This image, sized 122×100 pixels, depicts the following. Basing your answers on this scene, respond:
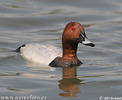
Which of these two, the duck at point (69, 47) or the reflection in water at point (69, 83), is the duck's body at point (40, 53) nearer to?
the duck at point (69, 47)

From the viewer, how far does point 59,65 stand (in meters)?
9.61

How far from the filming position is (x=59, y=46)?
11719mm

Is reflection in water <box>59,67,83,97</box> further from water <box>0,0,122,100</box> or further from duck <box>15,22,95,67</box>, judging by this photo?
duck <box>15,22,95,67</box>

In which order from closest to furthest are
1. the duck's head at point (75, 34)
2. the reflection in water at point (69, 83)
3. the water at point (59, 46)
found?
the reflection in water at point (69, 83)
the water at point (59, 46)
the duck's head at point (75, 34)

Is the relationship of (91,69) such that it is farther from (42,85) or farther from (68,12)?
(68,12)

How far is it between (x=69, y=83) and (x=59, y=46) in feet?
12.3

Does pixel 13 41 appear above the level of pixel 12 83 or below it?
above

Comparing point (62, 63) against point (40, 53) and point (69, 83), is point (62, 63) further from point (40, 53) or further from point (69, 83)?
point (69, 83)

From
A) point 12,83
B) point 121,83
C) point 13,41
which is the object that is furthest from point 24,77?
point 13,41

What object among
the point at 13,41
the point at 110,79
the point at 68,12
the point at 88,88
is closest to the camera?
the point at 88,88

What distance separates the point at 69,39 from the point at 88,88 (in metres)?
2.10

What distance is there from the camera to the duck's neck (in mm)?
9586

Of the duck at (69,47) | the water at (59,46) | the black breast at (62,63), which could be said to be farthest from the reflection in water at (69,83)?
the duck at (69,47)

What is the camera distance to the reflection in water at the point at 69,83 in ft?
24.0
